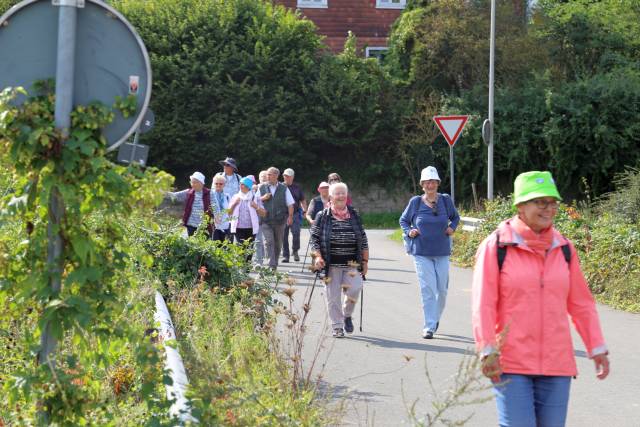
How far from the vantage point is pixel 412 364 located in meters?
9.91

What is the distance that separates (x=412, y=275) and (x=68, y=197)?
14.5 m

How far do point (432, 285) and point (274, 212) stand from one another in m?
7.06

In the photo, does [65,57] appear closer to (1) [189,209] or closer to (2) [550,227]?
(2) [550,227]

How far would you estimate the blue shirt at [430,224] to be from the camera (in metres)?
11.8

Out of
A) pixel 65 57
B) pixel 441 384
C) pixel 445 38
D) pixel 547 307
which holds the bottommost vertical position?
pixel 441 384

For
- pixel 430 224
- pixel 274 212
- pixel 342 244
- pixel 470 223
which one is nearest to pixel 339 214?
pixel 342 244

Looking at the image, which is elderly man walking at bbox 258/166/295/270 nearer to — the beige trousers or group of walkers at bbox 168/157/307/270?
group of walkers at bbox 168/157/307/270

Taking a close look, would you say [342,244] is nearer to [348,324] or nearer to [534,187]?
[348,324]

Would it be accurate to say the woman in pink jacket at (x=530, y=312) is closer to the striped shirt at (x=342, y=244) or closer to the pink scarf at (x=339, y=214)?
the striped shirt at (x=342, y=244)

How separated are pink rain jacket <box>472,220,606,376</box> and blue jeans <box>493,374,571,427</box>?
2.2 inches

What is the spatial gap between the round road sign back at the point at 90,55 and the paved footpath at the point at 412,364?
1.94 m

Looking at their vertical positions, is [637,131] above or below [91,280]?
above

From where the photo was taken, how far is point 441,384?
880 centimetres

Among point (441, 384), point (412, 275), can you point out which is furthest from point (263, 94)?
point (441, 384)
